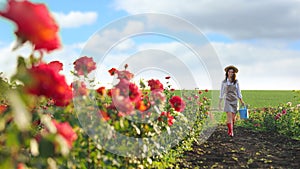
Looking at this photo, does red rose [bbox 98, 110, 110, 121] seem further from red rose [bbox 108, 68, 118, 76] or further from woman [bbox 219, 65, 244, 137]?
woman [bbox 219, 65, 244, 137]

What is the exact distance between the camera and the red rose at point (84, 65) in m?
4.19

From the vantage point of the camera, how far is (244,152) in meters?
7.87

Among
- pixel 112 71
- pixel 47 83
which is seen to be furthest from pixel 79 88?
pixel 47 83

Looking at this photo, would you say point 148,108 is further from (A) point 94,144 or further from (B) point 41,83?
(B) point 41,83

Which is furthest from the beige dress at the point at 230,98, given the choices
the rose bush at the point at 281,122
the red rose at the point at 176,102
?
the red rose at the point at 176,102

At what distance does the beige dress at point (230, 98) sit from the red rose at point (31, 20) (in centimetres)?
761

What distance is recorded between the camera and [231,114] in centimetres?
976

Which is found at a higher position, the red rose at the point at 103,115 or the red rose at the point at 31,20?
the red rose at the point at 31,20

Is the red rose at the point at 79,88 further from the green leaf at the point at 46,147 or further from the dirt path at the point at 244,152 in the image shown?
the dirt path at the point at 244,152

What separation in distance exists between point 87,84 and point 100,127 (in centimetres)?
58

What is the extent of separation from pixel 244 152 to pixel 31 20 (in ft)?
20.2

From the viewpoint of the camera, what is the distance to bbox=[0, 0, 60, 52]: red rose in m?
2.24

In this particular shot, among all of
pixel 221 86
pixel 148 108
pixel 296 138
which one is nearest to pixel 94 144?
pixel 148 108

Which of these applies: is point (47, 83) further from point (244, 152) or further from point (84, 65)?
point (244, 152)
